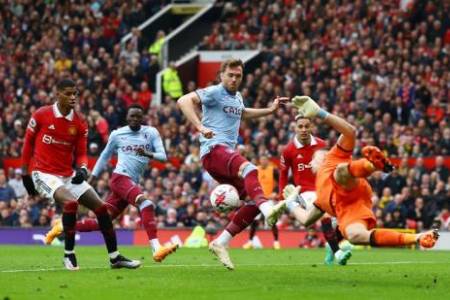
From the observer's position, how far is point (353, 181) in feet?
47.9

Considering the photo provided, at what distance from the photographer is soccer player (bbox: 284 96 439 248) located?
1396 cm

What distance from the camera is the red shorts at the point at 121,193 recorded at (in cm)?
Result: 1967

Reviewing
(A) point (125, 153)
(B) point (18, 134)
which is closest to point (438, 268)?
(A) point (125, 153)

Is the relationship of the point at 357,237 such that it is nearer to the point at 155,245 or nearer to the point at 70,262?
the point at 70,262

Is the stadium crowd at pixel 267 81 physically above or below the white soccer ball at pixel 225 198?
below

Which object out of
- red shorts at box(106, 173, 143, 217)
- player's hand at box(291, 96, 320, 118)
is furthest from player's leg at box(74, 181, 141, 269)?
player's hand at box(291, 96, 320, 118)

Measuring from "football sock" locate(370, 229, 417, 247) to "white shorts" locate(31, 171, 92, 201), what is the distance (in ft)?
14.5

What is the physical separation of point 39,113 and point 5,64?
26094mm

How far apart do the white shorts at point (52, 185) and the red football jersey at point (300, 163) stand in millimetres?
5137

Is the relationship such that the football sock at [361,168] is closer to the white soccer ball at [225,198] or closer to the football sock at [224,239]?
the white soccer ball at [225,198]

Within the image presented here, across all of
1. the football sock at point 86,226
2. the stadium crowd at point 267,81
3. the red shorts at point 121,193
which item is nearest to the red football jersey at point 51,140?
the red shorts at point 121,193

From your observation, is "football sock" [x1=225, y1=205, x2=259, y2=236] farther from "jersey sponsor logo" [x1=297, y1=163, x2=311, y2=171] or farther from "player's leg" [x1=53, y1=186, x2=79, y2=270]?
"jersey sponsor logo" [x1=297, y1=163, x2=311, y2=171]

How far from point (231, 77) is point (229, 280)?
3102 mm

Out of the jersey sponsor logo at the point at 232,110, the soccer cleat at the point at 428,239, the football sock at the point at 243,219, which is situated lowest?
the football sock at the point at 243,219
